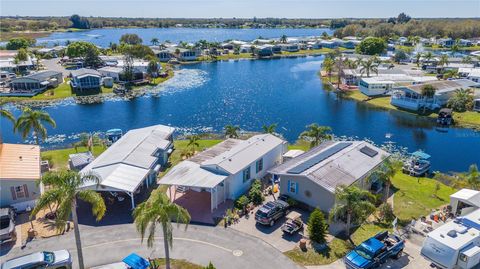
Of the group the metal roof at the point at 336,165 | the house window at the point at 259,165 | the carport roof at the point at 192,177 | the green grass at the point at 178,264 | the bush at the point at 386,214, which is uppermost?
the metal roof at the point at 336,165

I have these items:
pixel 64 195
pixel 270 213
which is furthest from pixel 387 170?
pixel 64 195

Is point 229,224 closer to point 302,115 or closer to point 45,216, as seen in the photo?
point 45,216

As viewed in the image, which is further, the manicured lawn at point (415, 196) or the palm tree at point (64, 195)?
the manicured lawn at point (415, 196)

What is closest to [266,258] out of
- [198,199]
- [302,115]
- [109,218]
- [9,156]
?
[198,199]

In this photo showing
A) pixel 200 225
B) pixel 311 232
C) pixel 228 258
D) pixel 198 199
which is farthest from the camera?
pixel 198 199

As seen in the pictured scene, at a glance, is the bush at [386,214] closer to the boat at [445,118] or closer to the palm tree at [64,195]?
the palm tree at [64,195]

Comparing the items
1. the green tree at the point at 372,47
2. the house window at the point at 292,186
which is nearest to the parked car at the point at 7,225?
the house window at the point at 292,186

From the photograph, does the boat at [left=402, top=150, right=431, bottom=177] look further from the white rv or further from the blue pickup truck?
the blue pickup truck
